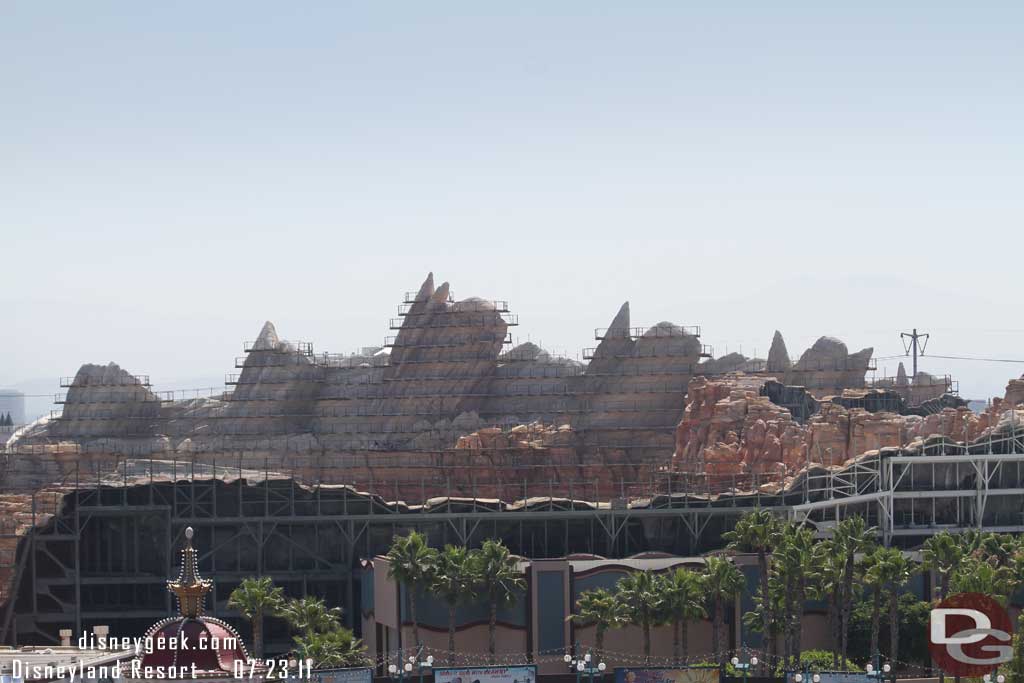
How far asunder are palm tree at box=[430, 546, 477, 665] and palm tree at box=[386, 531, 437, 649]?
303 millimetres

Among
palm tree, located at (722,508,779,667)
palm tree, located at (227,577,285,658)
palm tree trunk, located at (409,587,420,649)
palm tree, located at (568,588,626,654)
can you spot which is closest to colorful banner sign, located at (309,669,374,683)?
palm tree, located at (227,577,285,658)

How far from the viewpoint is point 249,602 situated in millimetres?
77438

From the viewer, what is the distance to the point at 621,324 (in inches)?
5482

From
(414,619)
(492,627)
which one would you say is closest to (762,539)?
(492,627)

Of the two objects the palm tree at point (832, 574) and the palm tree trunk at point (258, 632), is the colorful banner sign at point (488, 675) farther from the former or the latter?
the palm tree at point (832, 574)

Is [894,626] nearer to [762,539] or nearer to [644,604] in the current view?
[762,539]

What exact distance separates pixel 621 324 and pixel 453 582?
6157 centimetres

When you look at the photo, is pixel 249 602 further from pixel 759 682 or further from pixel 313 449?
pixel 313 449

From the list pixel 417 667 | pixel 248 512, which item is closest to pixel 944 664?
pixel 417 667

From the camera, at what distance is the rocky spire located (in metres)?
140

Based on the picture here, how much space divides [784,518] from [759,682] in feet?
67.0

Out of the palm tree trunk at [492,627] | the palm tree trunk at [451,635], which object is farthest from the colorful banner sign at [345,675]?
the palm tree trunk at [492,627]

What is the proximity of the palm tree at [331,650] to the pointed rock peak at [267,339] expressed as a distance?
240ft

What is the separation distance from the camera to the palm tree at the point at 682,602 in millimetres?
77438
